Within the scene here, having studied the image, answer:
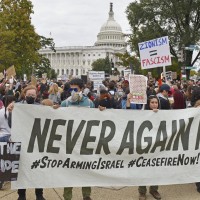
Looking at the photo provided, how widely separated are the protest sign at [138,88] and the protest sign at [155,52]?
333cm

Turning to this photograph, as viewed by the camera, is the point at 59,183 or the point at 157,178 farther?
the point at 157,178

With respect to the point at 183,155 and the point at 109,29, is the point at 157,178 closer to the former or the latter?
the point at 183,155

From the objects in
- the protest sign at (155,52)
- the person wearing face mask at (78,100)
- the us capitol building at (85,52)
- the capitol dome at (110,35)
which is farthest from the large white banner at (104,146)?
the us capitol building at (85,52)

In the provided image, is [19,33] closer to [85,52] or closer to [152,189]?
Answer: [152,189]

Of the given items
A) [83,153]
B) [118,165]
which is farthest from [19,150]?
[118,165]

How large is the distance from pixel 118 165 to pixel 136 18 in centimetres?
3387

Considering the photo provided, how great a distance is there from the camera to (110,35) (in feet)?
530

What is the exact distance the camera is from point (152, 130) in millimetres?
5742

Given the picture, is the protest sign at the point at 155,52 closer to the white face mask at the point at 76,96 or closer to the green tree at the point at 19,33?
the white face mask at the point at 76,96

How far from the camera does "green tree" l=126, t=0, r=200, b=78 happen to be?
3672 cm

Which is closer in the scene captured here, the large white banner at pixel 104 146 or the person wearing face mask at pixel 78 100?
the large white banner at pixel 104 146

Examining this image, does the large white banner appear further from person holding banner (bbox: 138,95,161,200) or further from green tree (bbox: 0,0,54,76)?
green tree (bbox: 0,0,54,76)

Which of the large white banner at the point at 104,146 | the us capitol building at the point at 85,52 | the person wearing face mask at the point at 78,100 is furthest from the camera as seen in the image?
the us capitol building at the point at 85,52

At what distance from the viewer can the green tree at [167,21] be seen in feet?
120
